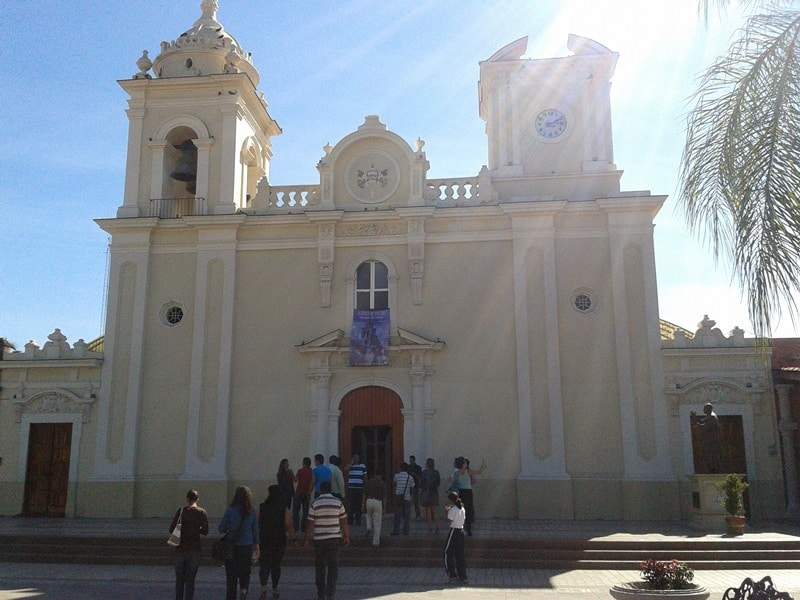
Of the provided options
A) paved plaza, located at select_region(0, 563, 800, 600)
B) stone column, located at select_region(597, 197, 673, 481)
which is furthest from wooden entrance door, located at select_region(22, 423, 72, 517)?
stone column, located at select_region(597, 197, 673, 481)

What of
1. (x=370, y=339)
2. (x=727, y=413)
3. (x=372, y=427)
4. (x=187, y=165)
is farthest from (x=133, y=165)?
(x=727, y=413)

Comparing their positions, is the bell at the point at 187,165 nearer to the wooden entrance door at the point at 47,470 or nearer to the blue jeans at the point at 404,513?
the wooden entrance door at the point at 47,470

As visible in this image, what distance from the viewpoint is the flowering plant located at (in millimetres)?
9008

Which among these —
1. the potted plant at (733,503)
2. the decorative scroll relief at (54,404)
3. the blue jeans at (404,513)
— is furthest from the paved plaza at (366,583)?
the decorative scroll relief at (54,404)

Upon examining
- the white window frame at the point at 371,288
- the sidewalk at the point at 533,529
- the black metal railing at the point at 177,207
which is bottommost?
the sidewalk at the point at 533,529

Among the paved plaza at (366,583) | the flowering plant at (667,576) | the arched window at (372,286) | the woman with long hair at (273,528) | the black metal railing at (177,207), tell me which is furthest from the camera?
the black metal railing at (177,207)

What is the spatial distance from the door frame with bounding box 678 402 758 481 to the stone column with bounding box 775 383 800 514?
0.88 m

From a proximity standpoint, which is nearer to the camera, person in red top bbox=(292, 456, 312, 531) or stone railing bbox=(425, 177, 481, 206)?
person in red top bbox=(292, 456, 312, 531)

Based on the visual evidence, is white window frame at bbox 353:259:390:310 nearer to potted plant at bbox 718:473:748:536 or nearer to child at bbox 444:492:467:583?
child at bbox 444:492:467:583

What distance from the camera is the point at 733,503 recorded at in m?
16.6

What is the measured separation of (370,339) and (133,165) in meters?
9.08

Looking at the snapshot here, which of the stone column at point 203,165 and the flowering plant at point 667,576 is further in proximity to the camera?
the stone column at point 203,165

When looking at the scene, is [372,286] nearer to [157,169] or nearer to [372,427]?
[372,427]

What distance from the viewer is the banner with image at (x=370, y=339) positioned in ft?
69.0
